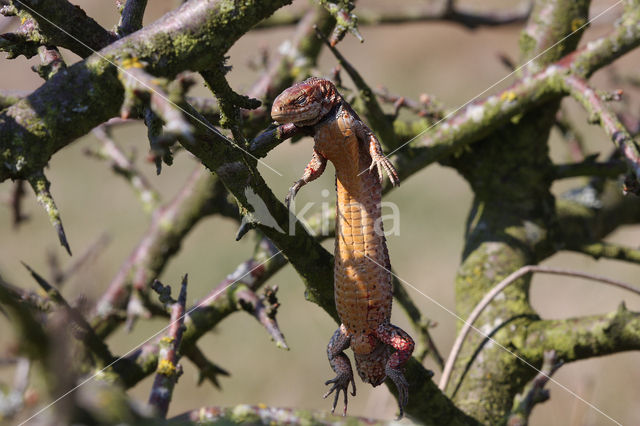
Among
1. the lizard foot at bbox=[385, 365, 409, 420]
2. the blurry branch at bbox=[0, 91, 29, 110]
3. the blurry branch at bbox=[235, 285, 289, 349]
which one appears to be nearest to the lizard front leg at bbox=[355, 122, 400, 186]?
the lizard foot at bbox=[385, 365, 409, 420]

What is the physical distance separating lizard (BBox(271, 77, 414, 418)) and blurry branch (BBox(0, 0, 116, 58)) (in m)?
0.48

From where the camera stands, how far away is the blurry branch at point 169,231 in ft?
10.2

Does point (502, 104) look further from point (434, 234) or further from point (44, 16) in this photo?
point (434, 234)

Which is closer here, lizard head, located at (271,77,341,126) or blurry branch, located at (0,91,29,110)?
lizard head, located at (271,77,341,126)

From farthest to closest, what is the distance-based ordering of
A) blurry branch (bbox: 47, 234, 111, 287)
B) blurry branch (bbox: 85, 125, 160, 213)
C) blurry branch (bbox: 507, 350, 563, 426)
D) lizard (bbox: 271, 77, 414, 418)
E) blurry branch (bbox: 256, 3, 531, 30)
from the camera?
blurry branch (bbox: 256, 3, 531, 30) → blurry branch (bbox: 85, 125, 160, 213) → blurry branch (bbox: 507, 350, 563, 426) → blurry branch (bbox: 47, 234, 111, 287) → lizard (bbox: 271, 77, 414, 418)

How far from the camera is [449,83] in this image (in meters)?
10.9

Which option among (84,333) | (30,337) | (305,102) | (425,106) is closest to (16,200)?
(84,333)

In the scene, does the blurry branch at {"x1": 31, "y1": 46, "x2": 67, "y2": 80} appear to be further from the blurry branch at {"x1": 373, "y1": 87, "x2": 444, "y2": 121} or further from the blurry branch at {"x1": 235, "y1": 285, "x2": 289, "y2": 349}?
the blurry branch at {"x1": 373, "y1": 87, "x2": 444, "y2": 121}

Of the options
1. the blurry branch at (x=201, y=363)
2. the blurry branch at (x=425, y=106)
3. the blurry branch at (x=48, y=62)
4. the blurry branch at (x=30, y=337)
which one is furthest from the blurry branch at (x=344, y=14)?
the blurry branch at (x=201, y=363)

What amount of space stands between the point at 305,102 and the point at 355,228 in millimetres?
349

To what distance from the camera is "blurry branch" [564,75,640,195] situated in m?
1.97

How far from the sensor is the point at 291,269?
7941 mm

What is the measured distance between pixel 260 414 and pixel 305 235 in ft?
1.37

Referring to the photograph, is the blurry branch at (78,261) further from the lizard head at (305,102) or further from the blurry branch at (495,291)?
the blurry branch at (495,291)
